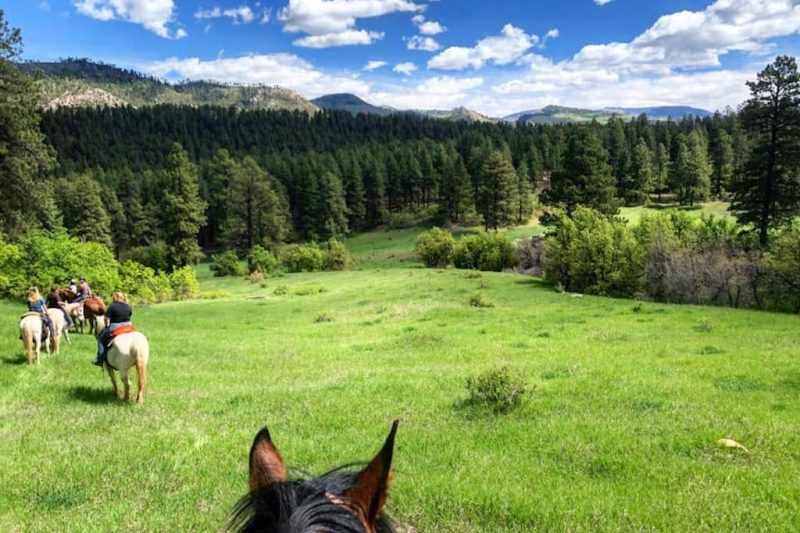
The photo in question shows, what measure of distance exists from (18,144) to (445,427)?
108 ft

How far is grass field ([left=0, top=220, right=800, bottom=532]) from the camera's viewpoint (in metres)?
7.13

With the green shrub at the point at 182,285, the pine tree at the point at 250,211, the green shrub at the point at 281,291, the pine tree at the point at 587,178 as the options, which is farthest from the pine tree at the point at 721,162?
the green shrub at the point at 182,285

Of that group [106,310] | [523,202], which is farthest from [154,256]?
[106,310]

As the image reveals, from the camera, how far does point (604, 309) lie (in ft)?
116

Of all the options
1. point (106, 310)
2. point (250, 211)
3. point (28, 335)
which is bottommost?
point (28, 335)

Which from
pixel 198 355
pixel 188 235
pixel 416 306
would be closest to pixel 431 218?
pixel 188 235

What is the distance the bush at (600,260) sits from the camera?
48344 mm

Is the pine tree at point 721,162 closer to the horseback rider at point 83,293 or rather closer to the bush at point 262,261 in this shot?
the bush at point 262,261

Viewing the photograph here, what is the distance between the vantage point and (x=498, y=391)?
42.4ft

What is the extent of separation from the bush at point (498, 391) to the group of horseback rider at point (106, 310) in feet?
31.5

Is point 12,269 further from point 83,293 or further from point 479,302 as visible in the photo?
point 479,302

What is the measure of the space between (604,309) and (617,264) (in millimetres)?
14760

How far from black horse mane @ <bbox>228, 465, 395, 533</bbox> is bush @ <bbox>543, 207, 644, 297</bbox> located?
4890 cm

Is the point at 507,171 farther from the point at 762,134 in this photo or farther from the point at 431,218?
the point at 762,134
